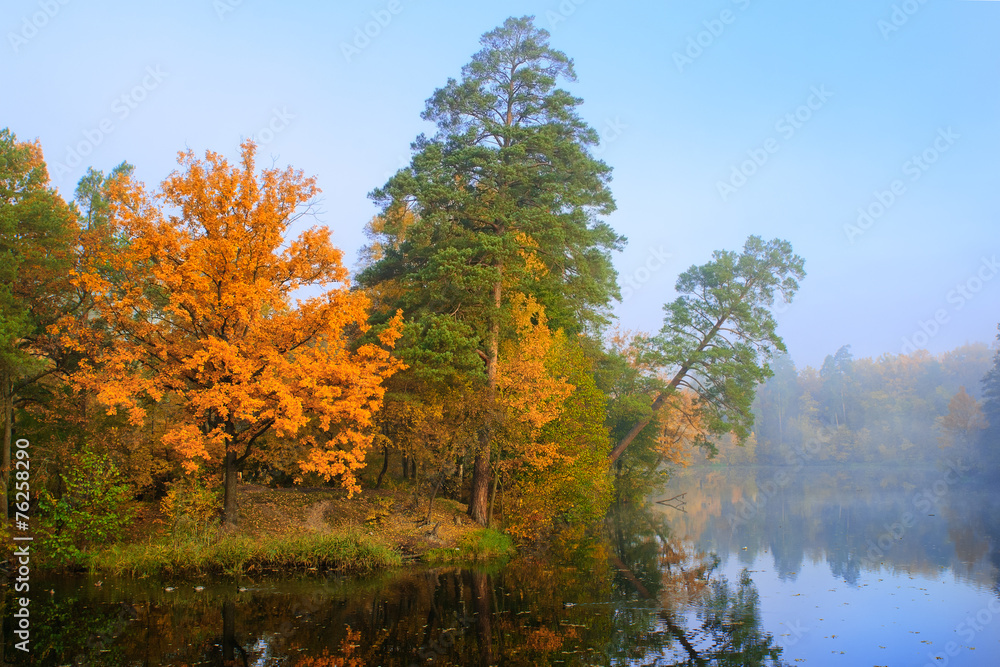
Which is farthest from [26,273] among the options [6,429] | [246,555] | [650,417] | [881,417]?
[881,417]

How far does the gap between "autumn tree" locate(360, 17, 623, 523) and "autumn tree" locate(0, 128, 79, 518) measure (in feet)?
30.2

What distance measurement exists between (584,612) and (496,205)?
13752 millimetres

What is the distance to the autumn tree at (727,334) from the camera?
32656mm

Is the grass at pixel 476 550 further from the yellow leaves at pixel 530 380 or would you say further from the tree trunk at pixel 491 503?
the yellow leaves at pixel 530 380

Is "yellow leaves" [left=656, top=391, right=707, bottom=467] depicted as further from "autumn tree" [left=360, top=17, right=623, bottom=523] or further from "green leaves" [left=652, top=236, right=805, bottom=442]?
"autumn tree" [left=360, top=17, right=623, bottom=523]

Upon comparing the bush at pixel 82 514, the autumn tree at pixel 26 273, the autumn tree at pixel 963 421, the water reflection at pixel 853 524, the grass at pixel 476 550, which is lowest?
the water reflection at pixel 853 524

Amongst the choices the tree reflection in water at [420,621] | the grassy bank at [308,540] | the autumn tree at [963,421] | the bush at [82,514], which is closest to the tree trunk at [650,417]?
the grassy bank at [308,540]

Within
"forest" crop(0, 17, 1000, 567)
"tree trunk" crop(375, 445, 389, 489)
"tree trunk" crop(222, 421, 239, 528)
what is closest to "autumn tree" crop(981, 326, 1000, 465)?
"forest" crop(0, 17, 1000, 567)

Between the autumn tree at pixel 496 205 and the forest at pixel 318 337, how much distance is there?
0.33ft

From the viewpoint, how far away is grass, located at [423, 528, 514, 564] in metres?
18.4

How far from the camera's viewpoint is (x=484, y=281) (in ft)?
67.3

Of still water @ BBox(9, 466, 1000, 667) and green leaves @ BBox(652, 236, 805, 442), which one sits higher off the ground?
green leaves @ BBox(652, 236, 805, 442)

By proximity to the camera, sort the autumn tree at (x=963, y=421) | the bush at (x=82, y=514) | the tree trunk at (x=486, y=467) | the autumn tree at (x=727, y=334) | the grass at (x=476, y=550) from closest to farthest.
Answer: the bush at (x=82, y=514), the grass at (x=476, y=550), the tree trunk at (x=486, y=467), the autumn tree at (x=727, y=334), the autumn tree at (x=963, y=421)

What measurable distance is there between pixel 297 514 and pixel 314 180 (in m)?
9.31
